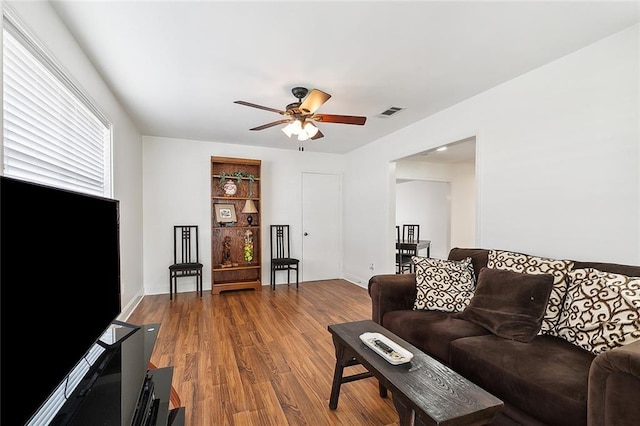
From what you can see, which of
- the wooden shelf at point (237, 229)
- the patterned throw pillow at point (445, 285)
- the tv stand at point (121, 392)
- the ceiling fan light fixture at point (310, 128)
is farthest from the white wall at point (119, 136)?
the patterned throw pillow at point (445, 285)

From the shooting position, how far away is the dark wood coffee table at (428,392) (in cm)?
115

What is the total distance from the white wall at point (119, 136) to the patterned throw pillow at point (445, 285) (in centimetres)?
225

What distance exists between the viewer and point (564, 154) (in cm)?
234

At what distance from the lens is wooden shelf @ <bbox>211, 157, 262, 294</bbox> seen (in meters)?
4.95

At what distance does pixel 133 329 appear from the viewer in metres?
1.76

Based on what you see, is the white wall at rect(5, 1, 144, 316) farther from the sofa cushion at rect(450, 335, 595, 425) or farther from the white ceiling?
the sofa cushion at rect(450, 335, 595, 425)

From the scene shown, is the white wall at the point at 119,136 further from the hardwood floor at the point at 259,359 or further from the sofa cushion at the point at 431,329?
the sofa cushion at the point at 431,329

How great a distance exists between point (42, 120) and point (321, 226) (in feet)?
14.6

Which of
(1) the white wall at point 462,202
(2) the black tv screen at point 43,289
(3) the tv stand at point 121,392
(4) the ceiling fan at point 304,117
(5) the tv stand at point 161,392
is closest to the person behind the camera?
(2) the black tv screen at point 43,289

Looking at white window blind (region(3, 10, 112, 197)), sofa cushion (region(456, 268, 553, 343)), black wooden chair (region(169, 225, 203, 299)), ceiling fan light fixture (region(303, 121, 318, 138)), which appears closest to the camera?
white window blind (region(3, 10, 112, 197))

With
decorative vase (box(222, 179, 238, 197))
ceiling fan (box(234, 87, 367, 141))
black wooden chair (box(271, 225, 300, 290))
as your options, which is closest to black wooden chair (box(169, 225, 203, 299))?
decorative vase (box(222, 179, 238, 197))

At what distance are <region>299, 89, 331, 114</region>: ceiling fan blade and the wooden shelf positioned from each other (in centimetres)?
247

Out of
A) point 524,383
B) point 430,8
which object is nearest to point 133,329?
point 524,383

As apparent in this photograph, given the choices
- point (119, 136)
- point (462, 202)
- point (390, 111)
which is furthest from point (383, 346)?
point (462, 202)
